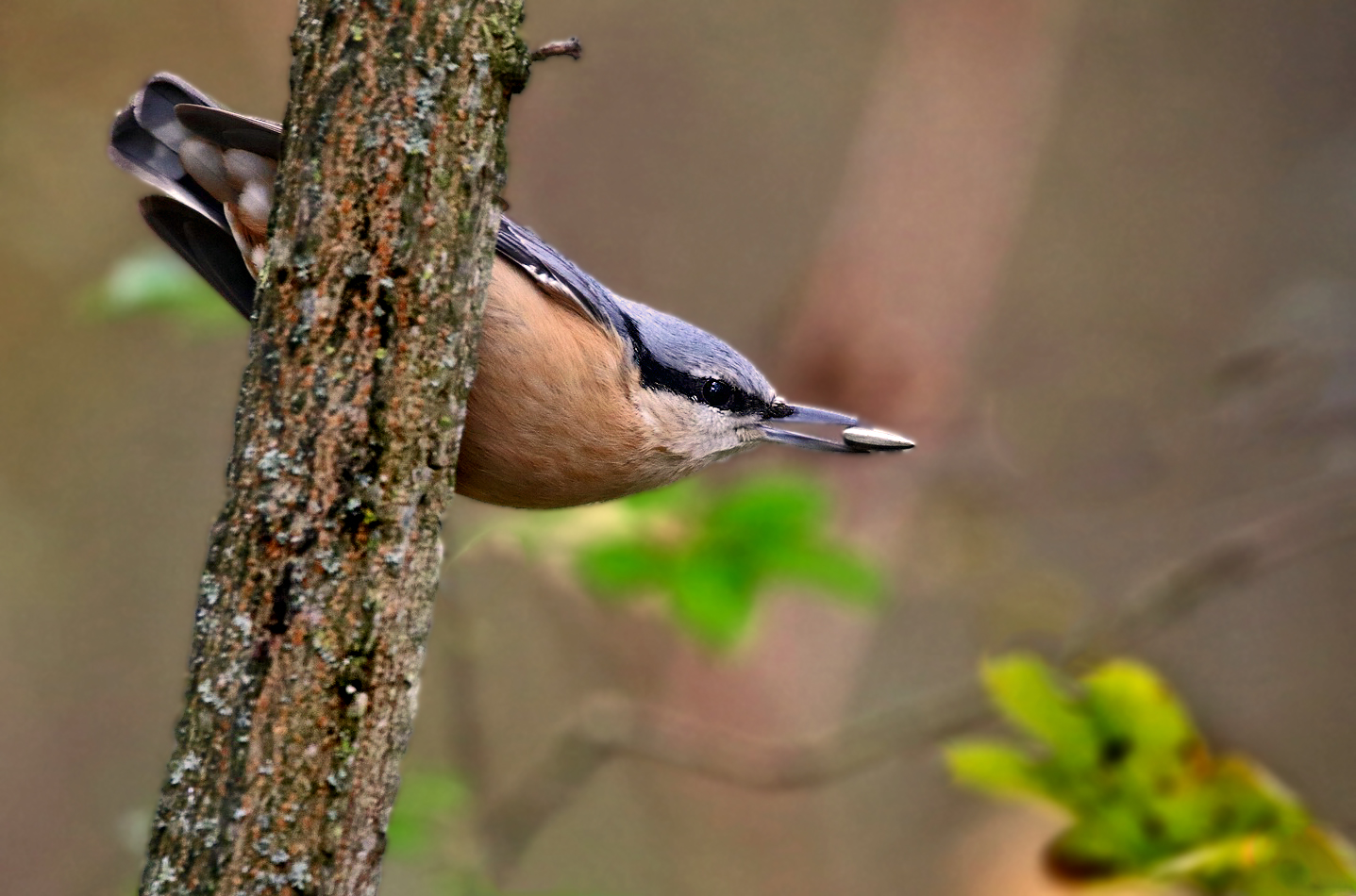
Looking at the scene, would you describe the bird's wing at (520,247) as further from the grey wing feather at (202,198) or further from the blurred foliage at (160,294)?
the blurred foliage at (160,294)

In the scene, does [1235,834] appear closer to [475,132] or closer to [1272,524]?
Answer: [475,132]

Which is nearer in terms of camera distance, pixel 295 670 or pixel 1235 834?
pixel 295 670

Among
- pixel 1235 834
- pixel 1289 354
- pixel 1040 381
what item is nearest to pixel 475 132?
pixel 1235 834

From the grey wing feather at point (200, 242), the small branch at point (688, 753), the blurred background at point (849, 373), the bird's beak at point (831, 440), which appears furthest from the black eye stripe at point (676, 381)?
the small branch at point (688, 753)

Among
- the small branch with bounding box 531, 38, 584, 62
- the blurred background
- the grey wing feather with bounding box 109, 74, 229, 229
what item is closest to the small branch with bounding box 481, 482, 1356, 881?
the blurred background

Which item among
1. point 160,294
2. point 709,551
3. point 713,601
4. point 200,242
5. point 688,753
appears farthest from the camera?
point 688,753

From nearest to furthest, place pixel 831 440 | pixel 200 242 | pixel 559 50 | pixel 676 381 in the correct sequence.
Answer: pixel 559 50 → pixel 200 242 → pixel 676 381 → pixel 831 440

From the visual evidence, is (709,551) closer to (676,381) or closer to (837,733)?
(676,381)

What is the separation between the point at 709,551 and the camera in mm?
3293

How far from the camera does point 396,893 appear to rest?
3.12 m

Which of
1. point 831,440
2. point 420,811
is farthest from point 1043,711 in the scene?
point 420,811

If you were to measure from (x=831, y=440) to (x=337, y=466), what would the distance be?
56.8 inches

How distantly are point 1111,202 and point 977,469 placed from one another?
420cm

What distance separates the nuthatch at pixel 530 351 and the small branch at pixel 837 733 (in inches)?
44.2
